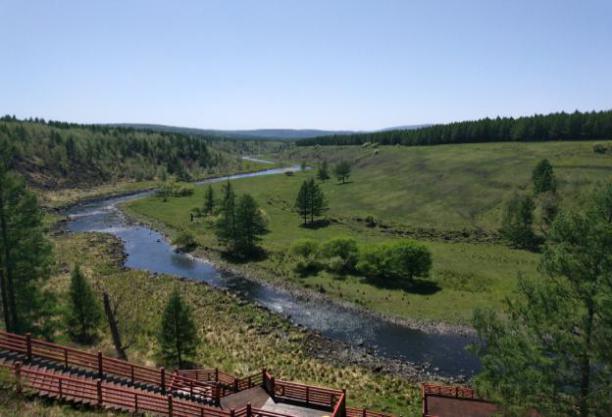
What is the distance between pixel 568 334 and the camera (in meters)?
16.3

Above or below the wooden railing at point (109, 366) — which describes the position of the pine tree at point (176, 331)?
below

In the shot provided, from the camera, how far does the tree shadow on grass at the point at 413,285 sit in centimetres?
5359

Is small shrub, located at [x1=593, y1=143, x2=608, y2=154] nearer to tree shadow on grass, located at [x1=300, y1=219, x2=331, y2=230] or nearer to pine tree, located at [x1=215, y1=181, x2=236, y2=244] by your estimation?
tree shadow on grass, located at [x1=300, y1=219, x2=331, y2=230]

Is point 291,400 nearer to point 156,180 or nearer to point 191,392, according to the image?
point 191,392

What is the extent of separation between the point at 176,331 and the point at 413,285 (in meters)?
34.3

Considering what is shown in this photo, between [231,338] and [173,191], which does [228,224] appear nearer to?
[231,338]

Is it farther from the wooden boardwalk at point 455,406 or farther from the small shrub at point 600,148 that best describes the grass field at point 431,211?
the wooden boardwalk at point 455,406

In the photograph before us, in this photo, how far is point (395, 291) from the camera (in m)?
53.4

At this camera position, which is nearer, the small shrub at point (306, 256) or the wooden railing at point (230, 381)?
the wooden railing at point (230, 381)

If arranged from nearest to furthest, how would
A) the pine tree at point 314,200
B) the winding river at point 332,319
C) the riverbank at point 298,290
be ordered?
the winding river at point 332,319 → the riverbank at point 298,290 → the pine tree at point 314,200

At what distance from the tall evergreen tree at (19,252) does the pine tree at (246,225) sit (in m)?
41.4

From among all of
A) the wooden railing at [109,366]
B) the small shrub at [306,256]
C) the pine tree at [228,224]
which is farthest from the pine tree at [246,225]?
the wooden railing at [109,366]

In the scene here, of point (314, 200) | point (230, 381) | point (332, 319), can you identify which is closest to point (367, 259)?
point (332, 319)

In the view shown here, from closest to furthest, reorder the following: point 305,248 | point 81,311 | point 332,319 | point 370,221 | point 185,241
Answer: point 81,311
point 332,319
point 305,248
point 185,241
point 370,221
